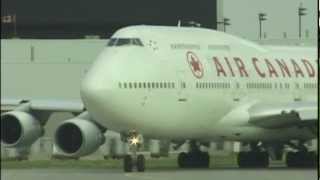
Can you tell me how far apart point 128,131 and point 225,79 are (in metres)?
4.02

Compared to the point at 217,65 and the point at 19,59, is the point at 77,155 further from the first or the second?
the point at 19,59

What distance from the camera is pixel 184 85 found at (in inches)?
1226

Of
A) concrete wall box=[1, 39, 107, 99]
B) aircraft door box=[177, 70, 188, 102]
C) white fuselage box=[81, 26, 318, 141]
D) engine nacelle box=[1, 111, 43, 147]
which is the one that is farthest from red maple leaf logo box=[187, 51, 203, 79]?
concrete wall box=[1, 39, 107, 99]

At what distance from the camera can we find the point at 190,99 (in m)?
31.3

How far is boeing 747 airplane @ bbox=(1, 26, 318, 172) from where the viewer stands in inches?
1184

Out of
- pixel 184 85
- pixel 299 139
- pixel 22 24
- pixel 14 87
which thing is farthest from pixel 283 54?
pixel 22 24

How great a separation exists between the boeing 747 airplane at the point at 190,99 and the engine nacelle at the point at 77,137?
3 centimetres

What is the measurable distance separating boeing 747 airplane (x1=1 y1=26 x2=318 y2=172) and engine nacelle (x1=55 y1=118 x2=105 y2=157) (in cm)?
3

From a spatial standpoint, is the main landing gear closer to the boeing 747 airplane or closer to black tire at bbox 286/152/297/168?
the boeing 747 airplane

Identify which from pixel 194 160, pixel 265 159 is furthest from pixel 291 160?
pixel 194 160

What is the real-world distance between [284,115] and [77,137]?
6372 millimetres

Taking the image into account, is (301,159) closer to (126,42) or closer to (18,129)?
(126,42)

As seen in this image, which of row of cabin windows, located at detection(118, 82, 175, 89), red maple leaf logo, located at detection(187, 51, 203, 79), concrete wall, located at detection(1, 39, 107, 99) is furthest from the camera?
concrete wall, located at detection(1, 39, 107, 99)

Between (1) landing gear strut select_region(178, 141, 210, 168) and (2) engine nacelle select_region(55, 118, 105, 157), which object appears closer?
(2) engine nacelle select_region(55, 118, 105, 157)
